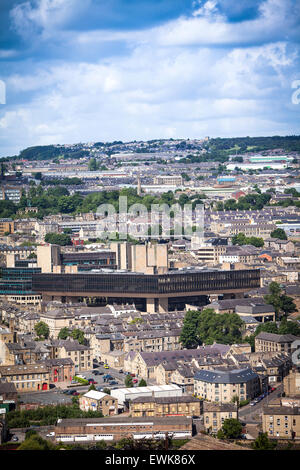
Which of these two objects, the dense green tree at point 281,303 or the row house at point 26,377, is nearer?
the row house at point 26,377

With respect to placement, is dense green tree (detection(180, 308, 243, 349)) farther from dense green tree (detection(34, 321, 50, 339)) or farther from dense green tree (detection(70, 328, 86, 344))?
dense green tree (detection(34, 321, 50, 339))

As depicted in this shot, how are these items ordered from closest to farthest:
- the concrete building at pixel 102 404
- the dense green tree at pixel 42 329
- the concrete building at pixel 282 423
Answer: the concrete building at pixel 282 423
the concrete building at pixel 102 404
the dense green tree at pixel 42 329

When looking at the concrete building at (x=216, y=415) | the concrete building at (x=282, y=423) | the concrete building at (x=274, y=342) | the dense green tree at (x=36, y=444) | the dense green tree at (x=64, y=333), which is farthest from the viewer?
the dense green tree at (x=64, y=333)

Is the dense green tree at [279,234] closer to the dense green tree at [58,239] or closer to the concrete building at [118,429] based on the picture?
the dense green tree at [58,239]

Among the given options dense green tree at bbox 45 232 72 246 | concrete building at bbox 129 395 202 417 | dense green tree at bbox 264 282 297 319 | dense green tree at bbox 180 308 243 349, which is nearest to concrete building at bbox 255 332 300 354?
dense green tree at bbox 180 308 243 349

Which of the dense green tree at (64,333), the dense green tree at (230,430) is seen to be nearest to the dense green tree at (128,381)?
the dense green tree at (230,430)

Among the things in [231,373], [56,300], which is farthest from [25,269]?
[231,373]

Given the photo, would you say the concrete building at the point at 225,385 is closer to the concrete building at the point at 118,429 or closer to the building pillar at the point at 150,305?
the concrete building at the point at 118,429

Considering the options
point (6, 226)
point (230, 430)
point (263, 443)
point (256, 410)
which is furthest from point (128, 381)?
point (6, 226)

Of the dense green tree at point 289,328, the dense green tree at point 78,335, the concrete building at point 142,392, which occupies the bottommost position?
the concrete building at point 142,392

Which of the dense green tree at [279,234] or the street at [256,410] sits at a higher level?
the dense green tree at [279,234]
